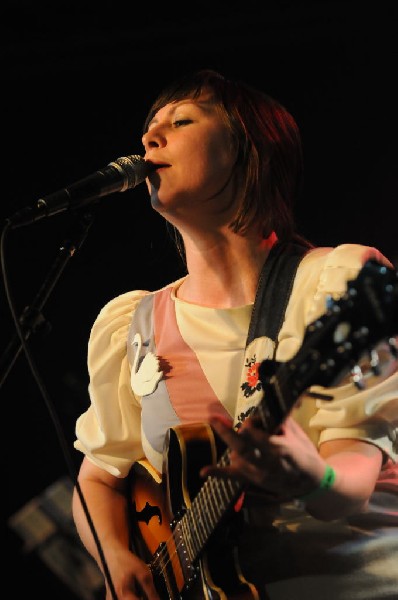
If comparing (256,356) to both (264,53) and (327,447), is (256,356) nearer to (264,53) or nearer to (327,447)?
(327,447)

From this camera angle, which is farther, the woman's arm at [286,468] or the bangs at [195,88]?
the bangs at [195,88]

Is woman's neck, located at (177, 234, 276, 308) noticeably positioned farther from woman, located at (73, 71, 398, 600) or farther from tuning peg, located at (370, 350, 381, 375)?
tuning peg, located at (370, 350, 381, 375)

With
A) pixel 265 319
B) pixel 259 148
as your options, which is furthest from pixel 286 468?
pixel 259 148

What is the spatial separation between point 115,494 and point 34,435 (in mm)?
702

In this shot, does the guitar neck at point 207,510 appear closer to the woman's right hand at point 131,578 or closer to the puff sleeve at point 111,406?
the woman's right hand at point 131,578

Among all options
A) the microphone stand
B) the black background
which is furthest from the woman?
the black background

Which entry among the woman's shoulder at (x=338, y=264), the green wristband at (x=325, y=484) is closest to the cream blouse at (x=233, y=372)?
the woman's shoulder at (x=338, y=264)

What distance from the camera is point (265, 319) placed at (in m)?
1.68

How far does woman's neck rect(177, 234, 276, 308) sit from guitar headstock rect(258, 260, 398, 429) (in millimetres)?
602

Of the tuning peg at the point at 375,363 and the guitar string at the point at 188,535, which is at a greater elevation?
the tuning peg at the point at 375,363

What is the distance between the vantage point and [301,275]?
1697 millimetres

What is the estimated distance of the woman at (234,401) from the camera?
1381 mm

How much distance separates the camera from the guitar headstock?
113 cm

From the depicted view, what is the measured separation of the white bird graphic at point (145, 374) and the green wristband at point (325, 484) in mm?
634
